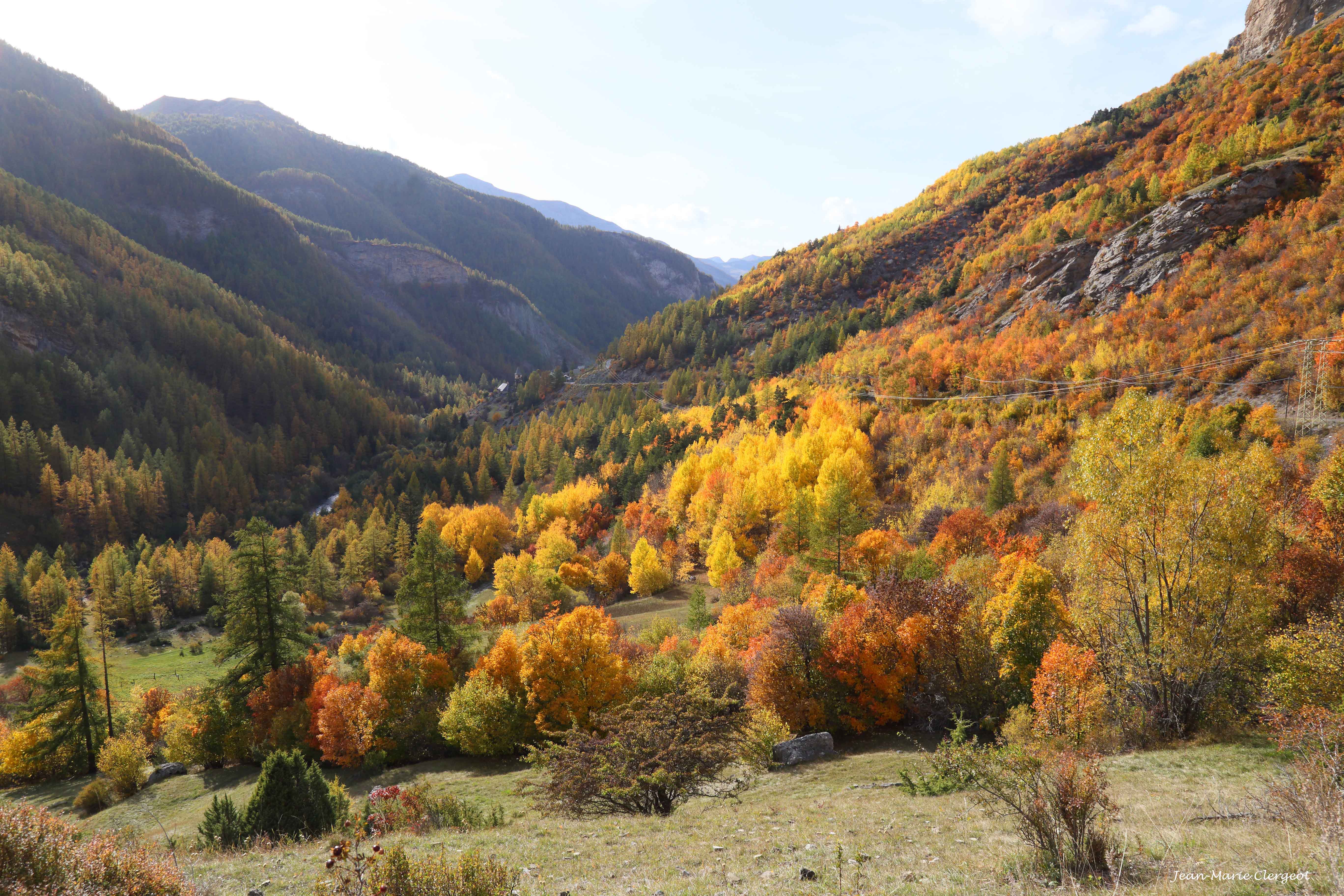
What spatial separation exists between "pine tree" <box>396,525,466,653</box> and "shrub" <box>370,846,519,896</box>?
37.6 m

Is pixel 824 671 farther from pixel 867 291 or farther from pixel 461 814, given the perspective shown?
pixel 867 291

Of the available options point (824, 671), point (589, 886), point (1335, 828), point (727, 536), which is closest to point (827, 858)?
point (589, 886)

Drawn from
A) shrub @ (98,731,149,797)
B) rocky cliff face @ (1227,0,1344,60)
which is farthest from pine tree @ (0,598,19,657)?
rocky cliff face @ (1227,0,1344,60)

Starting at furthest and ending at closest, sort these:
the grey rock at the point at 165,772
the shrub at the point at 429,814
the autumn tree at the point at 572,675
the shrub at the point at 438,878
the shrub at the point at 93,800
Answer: the grey rock at the point at 165,772
the shrub at the point at 93,800
the autumn tree at the point at 572,675
the shrub at the point at 429,814
the shrub at the point at 438,878

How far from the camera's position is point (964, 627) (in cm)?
3238

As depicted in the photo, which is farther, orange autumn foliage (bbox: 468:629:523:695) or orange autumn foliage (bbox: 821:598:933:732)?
orange autumn foliage (bbox: 468:629:523:695)

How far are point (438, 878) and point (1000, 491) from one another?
5668cm

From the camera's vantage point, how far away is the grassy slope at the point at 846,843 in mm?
10797

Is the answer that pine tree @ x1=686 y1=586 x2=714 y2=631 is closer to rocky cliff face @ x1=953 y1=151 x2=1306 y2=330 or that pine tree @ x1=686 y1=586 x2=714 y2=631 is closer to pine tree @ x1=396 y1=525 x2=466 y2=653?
pine tree @ x1=396 y1=525 x2=466 y2=653

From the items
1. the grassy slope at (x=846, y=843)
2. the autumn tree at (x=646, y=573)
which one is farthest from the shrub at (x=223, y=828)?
the autumn tree at (x=646, y=573)

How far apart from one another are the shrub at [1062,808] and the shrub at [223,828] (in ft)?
89.3

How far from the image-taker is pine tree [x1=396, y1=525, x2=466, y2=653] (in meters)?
45.3

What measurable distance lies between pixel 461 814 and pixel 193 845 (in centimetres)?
964

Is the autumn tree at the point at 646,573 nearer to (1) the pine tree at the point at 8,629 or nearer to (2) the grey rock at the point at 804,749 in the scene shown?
(2) the grey rock at the point at 804,749
